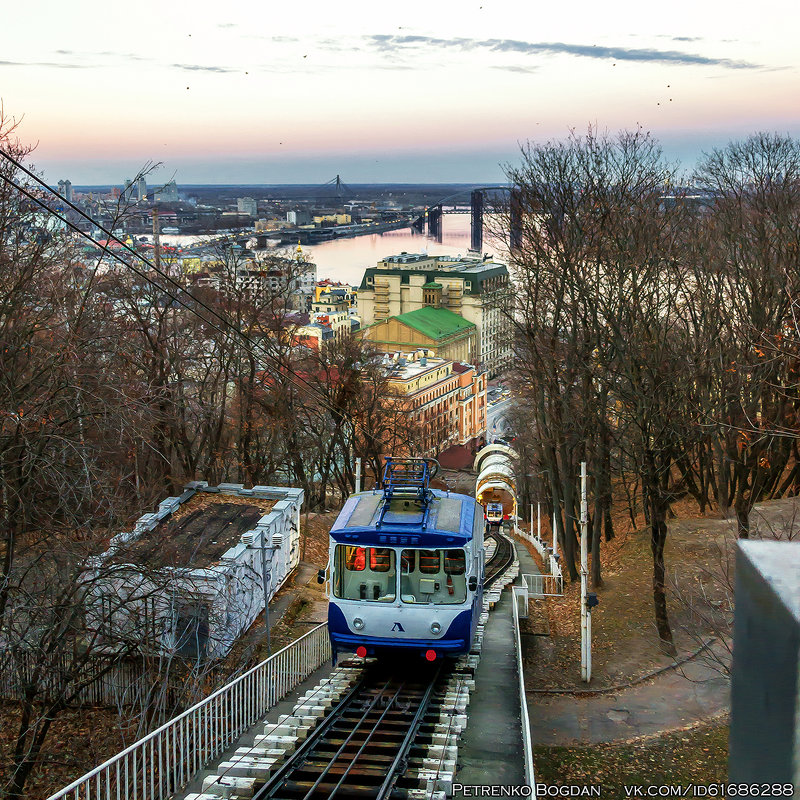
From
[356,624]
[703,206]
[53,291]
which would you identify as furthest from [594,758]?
[703,206]

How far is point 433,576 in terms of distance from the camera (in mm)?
12664

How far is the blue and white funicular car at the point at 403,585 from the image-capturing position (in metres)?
12.4

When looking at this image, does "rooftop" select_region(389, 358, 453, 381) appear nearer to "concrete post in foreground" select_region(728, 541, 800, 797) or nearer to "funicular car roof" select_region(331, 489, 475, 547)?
"funicular car roof" select_region(331, 489, 475, 547)

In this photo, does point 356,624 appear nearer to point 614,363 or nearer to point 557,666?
point 557,666

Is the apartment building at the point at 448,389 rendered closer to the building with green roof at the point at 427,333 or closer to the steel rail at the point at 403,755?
the building with green roof at the point at 427,333

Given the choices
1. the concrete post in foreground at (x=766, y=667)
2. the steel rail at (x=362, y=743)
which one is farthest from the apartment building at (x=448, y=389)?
the concrete post in foreground at (x=766, y=667)

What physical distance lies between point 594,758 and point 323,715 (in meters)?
4.73

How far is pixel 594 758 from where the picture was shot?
42.3 feet

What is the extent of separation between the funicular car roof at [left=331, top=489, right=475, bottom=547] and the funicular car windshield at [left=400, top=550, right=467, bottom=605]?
212mm

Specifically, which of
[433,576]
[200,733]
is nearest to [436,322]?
[433,576]

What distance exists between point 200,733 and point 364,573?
391 centimetres

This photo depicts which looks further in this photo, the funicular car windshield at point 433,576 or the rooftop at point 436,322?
the rooftop at point 436,322

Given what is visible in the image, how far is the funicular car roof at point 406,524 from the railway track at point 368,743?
2099 mm

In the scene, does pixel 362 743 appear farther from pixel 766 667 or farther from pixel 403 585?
pixel 766 667
